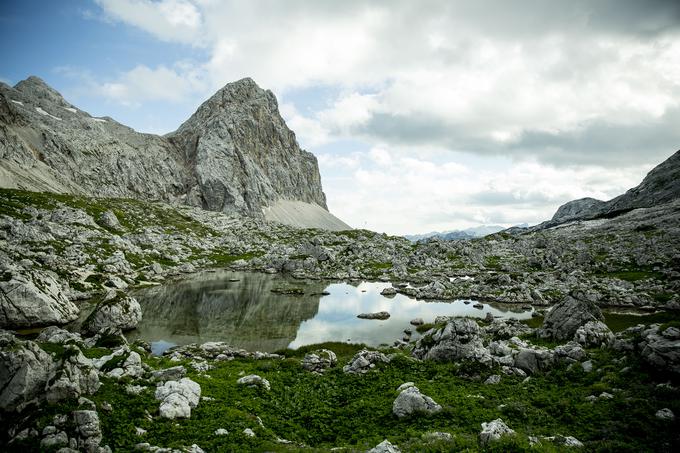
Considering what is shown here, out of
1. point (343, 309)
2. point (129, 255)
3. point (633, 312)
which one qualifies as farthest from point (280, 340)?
point (129, 255)

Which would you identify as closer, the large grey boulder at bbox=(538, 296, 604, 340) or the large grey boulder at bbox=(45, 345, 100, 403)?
the large grey boulder at bbox=(45, 345, 100, 403)

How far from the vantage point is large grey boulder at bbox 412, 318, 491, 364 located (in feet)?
95.5

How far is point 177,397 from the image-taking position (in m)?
20.1

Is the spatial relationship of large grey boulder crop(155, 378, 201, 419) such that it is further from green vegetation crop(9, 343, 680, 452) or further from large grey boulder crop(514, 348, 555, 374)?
large grey boulder crop(514, 348, 555, 374)

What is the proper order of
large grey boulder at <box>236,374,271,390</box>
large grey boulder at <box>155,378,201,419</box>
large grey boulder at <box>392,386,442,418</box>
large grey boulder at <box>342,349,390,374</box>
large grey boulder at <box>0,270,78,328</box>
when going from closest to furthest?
1. large grey boulder at <box>155,378,201,419</box>
2. large grey boulder at <box>392,386,442,418</box>
3. large grey boulder at <box>236,374,271,390</box>
4. large grey boulder at <box>342,349,390,374</box>
5. large grey boulder at <box>0,270,78,328</box>

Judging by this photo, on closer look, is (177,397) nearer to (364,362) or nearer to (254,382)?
(254,382)

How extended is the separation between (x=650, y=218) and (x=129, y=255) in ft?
604

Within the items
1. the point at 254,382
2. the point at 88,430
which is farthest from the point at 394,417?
the point at 88,430

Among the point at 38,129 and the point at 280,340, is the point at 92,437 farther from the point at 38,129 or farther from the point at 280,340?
the point at 38,129

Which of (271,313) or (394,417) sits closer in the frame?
(394,417)

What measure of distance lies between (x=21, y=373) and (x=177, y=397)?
732 centimetres

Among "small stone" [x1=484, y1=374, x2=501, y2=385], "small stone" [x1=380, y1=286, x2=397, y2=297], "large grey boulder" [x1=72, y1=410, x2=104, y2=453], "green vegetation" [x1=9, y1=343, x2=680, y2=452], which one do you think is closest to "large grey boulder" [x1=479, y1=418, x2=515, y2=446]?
"green vegetation" [x1=9, y1=343, x2=680, y2=452]

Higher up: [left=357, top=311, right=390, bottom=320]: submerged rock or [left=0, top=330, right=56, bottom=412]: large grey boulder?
[left=0, top=330, right=56, bottom=412]: large grey boulder

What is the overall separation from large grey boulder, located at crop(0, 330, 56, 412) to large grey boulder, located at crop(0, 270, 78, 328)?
37757mm
